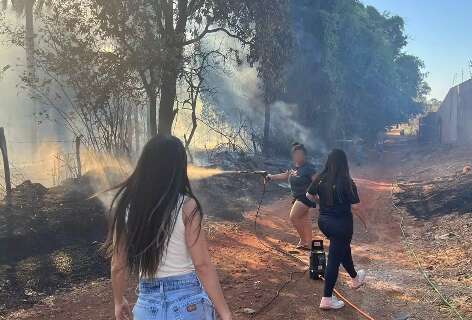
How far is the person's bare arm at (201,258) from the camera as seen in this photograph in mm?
2332

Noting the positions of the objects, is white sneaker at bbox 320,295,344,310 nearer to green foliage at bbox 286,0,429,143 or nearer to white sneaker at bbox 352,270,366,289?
white sneaker at bbox 352,270,366,289

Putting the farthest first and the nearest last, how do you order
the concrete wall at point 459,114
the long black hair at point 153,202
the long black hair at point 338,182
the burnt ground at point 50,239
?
the concrete wall at point 459,114, the burnt ground at point 50,239, the long black hair at point 338,182, the long black hair at point 153,202

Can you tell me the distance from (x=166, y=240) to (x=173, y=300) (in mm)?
309

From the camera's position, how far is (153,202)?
233cm

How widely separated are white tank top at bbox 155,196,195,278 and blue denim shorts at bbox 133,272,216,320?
0.10 ft

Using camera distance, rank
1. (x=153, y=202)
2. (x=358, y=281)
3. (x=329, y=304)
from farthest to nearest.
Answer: (x=358, y=281), (x=329, y=304), (x=153, y=202)

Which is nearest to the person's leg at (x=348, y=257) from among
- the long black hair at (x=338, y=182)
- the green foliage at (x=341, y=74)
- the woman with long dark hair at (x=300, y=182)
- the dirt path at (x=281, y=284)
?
the dirt path at (x=281, y=284)

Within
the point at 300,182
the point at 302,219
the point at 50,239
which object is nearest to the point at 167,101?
the point at 50,239

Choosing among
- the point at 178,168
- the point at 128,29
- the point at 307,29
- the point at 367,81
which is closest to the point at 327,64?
the point at 307,29

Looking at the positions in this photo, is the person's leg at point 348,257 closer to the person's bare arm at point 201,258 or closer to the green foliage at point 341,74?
the person's bare arm at point 201,258

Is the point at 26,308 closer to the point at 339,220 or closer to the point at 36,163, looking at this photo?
the point at 339,220

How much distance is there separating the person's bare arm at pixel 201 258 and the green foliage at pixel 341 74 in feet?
78.6

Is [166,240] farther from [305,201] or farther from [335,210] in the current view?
[305,201]

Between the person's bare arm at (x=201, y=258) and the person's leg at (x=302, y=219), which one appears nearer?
the person's bare arm at (x=201, y=258)
